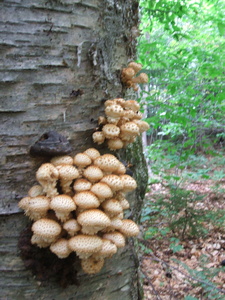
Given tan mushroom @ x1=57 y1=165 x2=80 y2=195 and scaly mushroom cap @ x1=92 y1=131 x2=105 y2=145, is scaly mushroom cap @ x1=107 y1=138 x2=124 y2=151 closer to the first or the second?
scaly mushroom cap @ x1=92 y1=131 x2=105 y2=145

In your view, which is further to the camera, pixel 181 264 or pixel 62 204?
pixel 181 264

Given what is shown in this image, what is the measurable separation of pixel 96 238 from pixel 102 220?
3.8 inches

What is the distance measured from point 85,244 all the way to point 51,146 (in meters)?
0.48

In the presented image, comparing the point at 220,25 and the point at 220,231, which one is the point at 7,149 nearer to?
the point at 220,25

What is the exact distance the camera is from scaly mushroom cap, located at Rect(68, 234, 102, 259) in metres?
1.13

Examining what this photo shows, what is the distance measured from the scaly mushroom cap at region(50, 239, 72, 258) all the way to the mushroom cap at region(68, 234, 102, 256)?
41mm

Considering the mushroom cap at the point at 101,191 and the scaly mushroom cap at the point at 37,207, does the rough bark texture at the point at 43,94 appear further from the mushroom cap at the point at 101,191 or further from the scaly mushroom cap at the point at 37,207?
the mushroom cap at the point at 101,191

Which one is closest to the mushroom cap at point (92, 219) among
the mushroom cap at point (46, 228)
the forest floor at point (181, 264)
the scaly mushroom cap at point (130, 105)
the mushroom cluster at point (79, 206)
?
the mushroom cluster at point (79, 206)

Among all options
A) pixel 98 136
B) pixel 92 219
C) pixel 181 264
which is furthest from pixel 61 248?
pixel 181 264

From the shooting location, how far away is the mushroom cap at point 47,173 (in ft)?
3.79

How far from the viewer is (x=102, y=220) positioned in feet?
3.81

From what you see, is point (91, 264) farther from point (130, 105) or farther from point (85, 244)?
point (130, 105)

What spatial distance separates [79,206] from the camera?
46.7 inches

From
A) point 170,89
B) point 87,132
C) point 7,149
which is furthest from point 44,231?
point 170,89
